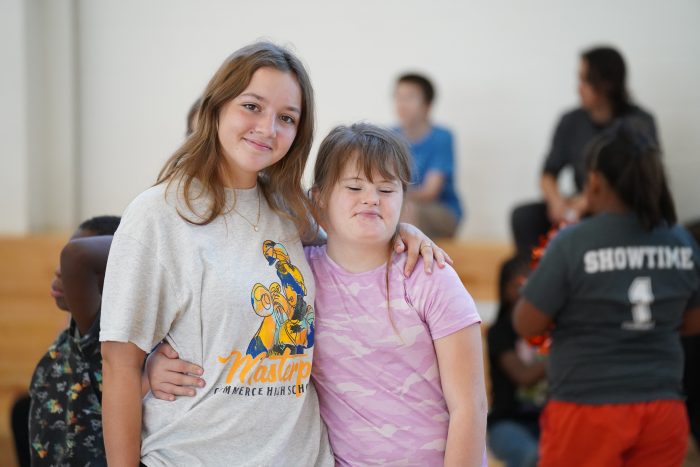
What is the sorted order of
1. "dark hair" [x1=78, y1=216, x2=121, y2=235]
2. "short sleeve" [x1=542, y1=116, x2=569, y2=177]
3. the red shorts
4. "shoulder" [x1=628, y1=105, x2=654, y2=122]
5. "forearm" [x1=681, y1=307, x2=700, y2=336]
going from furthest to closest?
"short sleeve" [x1=542, y1=116, x2=569, y2=177], "shoulder" [x1=628, y1=105, x2=654, y2=122], "forearm" [x1=681, y1=307, x2=700, y2=336], the red shorts, "dark hair" [x1=78, y1=216, x2=121, y2=235]

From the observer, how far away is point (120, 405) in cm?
153

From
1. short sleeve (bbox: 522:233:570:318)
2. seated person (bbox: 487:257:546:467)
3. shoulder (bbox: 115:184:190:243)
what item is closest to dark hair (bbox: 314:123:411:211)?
shoulder (bbox: 115:184:190:243)

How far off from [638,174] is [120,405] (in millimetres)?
1560

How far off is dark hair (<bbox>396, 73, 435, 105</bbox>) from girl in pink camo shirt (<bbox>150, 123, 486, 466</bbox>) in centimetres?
267

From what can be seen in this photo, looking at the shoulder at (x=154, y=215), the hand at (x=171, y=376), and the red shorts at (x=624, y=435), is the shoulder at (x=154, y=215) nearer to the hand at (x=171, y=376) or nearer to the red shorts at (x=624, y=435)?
the hand at (x=171, y=376)

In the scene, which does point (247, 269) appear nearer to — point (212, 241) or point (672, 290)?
point (212, 241)

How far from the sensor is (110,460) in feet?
5.08

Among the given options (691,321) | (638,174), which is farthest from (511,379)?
(638,174)

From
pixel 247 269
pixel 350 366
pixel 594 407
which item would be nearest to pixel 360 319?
pixel 350 366

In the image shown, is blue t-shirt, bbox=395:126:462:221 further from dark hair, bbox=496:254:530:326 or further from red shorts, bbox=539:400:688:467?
red shorts, bbox=539:400:688:467

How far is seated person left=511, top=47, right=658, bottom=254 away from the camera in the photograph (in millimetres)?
3789

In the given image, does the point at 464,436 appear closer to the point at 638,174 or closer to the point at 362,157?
the point at 362,157

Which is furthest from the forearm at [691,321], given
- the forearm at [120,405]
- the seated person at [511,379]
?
the forearm at [120,405]

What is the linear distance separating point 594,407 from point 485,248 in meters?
1.95
